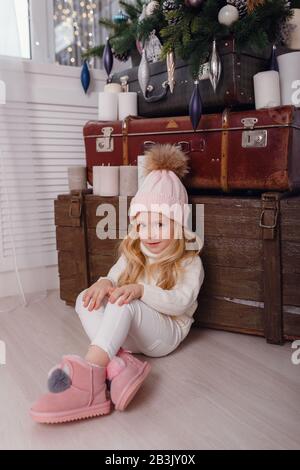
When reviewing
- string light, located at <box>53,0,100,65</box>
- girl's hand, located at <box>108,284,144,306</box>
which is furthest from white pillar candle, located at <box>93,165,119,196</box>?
string light, located at <box>53,0,100,65</box>

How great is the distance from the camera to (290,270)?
47.5 inches

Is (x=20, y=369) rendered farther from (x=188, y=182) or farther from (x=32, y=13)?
(x=32, y=13)

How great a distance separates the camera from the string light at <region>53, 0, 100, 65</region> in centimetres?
201

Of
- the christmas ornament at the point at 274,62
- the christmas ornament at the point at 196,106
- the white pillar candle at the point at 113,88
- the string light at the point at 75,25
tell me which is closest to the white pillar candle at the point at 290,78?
the christmas ornament at the point at 274,62

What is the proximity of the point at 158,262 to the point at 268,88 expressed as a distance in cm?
61

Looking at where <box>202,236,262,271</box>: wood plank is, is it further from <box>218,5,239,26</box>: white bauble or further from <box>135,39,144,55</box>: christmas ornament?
<box>135,39,144,55</box>: christmas ornament

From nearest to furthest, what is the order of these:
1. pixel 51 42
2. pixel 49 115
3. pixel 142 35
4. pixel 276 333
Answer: pixel 276 333 → pixel 142 35 → pixel 49 115 → pixel 51 42

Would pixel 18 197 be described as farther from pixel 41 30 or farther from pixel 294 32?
pixel 294 32

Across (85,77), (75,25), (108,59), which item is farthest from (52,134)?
(75,25)

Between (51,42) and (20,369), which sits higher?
(51,42)

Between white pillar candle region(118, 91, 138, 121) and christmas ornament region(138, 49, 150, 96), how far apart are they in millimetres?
49

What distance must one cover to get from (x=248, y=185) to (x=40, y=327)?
80 cm

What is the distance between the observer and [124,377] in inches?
36.8

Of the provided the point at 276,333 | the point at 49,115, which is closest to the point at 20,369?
the point at 276,333
